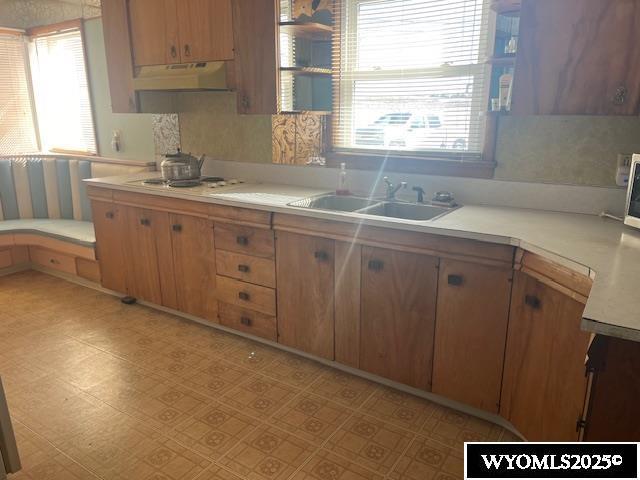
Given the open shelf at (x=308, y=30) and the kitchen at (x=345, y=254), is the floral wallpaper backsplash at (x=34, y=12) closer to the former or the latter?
the kitchen at (x=345, y=254)

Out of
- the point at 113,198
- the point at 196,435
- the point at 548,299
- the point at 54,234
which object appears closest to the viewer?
the point at 548,299

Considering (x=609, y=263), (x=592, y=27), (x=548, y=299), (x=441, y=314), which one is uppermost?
(x=592, y=27)

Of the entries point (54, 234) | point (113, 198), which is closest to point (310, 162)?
point (113, 198)

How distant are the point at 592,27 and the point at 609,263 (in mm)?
946

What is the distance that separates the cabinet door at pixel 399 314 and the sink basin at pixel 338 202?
55 centimetres

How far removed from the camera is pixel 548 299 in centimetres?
185

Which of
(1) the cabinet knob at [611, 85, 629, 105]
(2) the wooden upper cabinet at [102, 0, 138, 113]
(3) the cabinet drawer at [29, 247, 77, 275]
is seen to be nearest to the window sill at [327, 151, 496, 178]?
(1) the cabinet knob at [611, 85, 629, 105]

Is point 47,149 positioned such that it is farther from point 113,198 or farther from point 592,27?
point 592,27

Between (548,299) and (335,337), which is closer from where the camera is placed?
(548,299)

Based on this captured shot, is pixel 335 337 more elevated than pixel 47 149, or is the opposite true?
pixel 47 149

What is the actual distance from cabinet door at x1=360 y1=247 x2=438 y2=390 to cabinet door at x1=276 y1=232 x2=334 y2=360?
8.2 inches

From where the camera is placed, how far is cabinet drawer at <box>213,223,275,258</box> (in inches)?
107

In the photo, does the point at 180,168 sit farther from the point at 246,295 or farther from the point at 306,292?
the point at 306,292

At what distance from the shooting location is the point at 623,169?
87.3 inches
